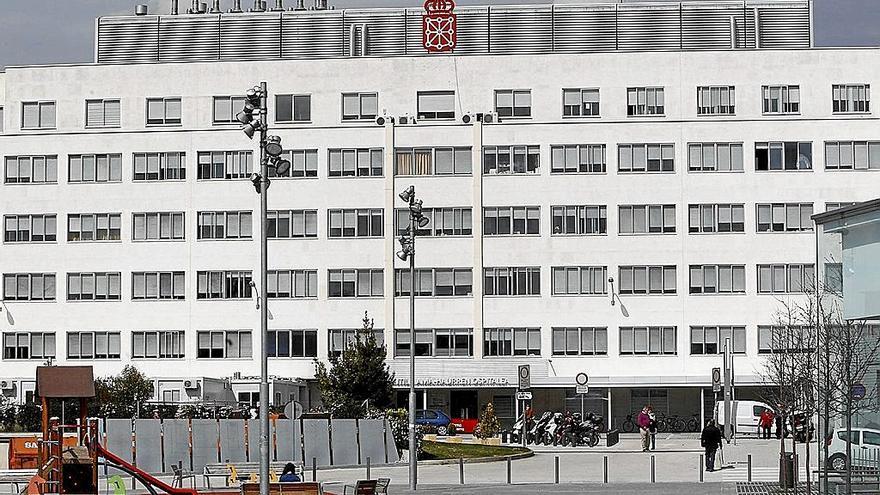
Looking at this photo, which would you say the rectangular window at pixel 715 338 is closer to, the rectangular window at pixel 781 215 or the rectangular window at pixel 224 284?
the rectangular window at pixel 781 215

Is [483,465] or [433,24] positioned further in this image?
[433,24]

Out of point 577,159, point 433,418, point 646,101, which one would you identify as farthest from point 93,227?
point 646,101

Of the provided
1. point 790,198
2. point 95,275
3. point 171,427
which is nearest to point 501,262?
point 790,198

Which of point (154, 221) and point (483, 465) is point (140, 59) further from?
point (483, 465)

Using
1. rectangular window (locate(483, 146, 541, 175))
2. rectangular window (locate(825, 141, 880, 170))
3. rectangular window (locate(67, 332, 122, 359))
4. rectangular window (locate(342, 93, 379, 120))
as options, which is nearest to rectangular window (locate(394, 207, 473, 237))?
rectangular window (locate(483, 146, 541, 175))

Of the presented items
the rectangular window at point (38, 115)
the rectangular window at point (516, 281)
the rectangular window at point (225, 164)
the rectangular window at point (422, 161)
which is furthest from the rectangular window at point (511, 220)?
the rectangular window at point (38, 115)

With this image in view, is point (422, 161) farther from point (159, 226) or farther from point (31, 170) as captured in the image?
point (31, 170)

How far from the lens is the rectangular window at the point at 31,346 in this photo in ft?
279

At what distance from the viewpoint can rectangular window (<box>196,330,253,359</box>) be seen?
83562 mm

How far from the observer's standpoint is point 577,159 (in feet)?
271

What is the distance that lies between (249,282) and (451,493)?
46.6 meters

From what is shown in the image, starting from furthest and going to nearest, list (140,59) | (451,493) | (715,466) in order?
(140,59)
(715,466)
(451,493)

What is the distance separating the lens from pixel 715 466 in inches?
2013

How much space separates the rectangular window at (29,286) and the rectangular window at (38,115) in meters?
8.24
